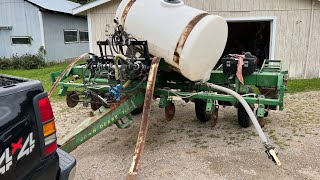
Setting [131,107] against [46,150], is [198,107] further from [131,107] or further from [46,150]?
[46,150]

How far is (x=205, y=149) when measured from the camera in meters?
4.78

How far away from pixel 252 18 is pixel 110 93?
7.26m

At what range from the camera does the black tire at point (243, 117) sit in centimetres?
542

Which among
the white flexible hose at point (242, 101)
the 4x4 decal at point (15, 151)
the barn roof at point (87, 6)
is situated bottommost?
the white flexible hose at point (242, 101)

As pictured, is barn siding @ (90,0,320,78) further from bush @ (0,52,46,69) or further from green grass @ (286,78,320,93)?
bush @ (0,52,46,69)

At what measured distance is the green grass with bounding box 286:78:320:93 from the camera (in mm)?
8797

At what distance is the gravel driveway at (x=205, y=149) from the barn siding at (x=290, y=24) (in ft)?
13.5

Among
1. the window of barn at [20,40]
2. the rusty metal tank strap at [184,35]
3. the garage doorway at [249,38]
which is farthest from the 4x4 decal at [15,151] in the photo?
the window of barn at [20,40]

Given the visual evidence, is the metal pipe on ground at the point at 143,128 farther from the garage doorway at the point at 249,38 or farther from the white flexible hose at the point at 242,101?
the garage doorway at the point at 249,38

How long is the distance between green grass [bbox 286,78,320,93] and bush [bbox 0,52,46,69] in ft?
38.3

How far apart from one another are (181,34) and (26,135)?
2.94m

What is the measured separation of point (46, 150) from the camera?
2102mm

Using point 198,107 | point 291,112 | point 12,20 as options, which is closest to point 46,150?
point 198,107

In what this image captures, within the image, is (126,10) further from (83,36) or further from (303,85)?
(83,36)
